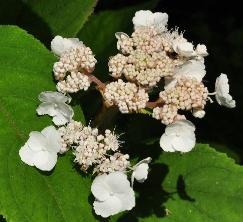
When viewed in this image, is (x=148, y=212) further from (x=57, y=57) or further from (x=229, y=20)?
(x=229, y=20)

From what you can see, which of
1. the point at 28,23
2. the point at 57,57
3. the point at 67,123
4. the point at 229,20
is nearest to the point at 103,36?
the point at 28,23

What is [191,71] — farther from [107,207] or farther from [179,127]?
[107,207]

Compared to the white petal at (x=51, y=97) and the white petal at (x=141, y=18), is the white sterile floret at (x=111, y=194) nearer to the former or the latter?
the white petal at (x=51, y=97)

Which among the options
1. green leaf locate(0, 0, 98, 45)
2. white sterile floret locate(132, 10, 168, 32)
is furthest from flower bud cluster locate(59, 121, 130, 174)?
green leaf locate(0, 0, 98, 45)

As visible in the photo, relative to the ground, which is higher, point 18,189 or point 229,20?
point 18,189

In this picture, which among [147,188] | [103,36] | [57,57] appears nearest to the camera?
[57,57]
